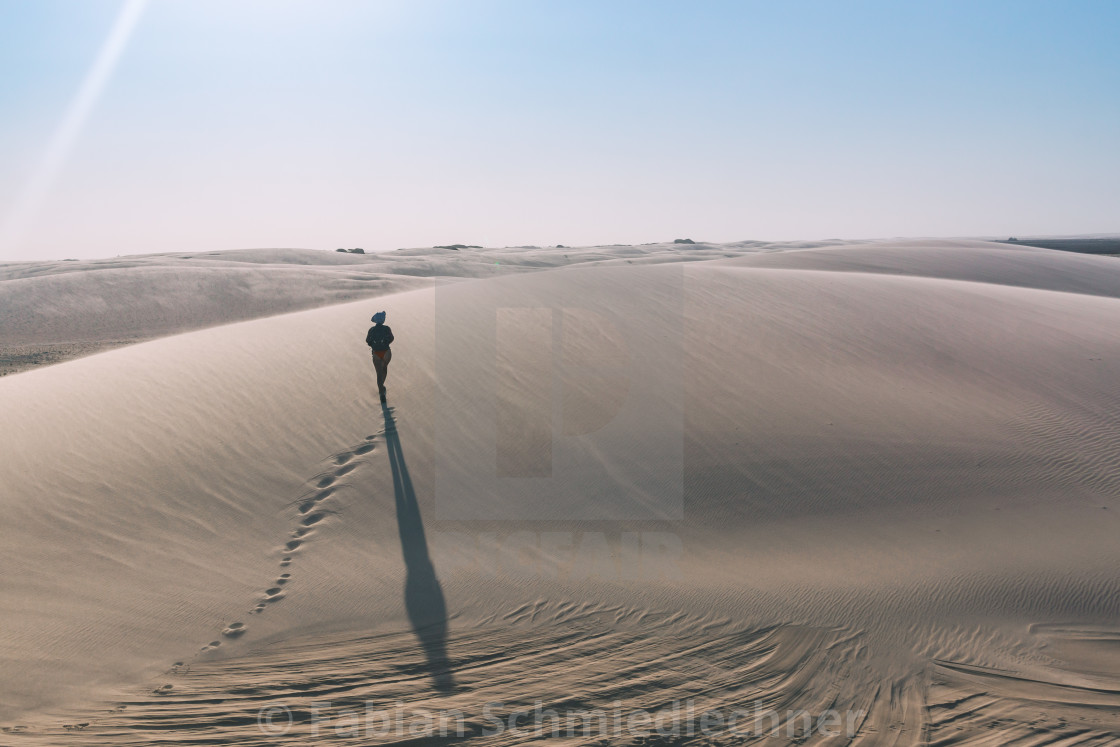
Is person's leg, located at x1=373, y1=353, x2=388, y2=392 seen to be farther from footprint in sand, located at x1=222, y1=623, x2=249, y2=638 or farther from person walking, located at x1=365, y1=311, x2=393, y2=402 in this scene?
footprint in sand, located at x1=222, y1=623, x2=249, y2=638

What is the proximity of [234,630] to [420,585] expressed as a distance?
1270 mm

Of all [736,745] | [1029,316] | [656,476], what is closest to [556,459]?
[656,476]

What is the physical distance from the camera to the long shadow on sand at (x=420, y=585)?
4125 millimetres

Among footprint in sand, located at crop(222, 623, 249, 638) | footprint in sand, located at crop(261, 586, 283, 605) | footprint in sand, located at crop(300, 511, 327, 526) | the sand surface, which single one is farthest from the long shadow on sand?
footprint in sand, located at crop(222, 623, 249, 638)

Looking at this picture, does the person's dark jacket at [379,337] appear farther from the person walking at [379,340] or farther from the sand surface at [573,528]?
the sand surface at [573,528]

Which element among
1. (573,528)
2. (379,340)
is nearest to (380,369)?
(379,340)

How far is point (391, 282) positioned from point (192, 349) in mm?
16834

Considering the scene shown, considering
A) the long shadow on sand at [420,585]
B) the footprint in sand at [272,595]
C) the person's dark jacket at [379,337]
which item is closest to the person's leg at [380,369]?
the person's dark jacket at [379,337]

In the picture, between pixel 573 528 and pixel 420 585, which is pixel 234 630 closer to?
pixel 420 585

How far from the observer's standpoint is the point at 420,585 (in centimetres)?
497

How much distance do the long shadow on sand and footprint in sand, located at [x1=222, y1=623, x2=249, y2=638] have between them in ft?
3.50

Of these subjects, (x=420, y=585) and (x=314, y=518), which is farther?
(x=314, y=518)

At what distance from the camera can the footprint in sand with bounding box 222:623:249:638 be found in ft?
14.2

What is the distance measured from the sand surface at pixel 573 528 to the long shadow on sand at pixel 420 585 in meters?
0.03
